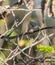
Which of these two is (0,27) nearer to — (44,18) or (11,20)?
(11,20)

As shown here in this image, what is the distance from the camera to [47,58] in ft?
11.8

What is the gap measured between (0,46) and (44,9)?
82cm

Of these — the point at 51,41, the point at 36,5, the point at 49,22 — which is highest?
the point at 36,5

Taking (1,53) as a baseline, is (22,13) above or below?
above

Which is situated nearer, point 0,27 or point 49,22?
point 0,27

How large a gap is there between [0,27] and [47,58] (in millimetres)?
739

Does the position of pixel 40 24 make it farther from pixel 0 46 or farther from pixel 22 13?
pixel 0 46

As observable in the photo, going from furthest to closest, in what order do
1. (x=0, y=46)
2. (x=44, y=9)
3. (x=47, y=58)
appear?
(x=0, y=46) → (x=44, y=9) → (x=47, y=58)

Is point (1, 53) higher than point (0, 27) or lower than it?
lower

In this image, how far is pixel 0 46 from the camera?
4105mm

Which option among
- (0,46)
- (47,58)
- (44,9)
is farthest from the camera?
(0,46)

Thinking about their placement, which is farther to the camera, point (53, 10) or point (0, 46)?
point (0, 46)

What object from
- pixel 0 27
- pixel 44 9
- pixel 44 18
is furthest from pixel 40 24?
pixel 0 27

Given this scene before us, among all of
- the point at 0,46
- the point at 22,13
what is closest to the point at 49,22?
the point at 22,13
